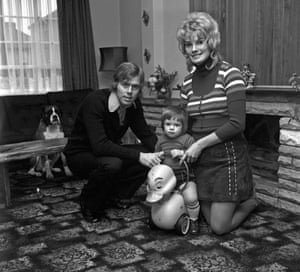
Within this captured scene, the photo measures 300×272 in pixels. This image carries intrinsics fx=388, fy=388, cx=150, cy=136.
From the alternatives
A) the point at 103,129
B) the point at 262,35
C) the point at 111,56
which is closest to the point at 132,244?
the point at 103,129

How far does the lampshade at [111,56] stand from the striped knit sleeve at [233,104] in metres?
2.94

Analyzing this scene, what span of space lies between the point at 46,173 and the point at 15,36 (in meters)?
1.86

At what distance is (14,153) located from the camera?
2.74 meters

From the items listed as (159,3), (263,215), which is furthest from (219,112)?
(159,3)

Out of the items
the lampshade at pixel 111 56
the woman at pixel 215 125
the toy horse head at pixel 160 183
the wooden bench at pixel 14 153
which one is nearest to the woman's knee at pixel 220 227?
the woman at pixel 215 125

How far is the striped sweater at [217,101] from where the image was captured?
2029mm

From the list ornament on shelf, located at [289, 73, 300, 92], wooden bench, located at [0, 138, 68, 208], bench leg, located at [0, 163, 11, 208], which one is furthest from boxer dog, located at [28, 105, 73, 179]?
ornament on shelf, located at [289, 73, 300, 92]

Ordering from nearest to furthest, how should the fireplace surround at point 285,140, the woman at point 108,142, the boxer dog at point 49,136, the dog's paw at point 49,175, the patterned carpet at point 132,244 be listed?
the patterned carpet at point 132,244 < the woman at point 108,142 < the fireplace surround at point 285,140 < the dog's paw at point 49,175 < the boxer dog at point 49,136

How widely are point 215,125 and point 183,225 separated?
1.90 feet

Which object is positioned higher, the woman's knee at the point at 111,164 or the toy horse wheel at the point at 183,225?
the woman's knee at the point at 111,164

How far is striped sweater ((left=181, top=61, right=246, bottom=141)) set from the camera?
2029 millimetres

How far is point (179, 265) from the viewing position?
1.80 metres

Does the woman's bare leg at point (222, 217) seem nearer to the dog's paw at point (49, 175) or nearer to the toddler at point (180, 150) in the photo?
the toddler at point (180, 150)

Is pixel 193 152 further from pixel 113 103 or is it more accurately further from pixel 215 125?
pixel 113 103
